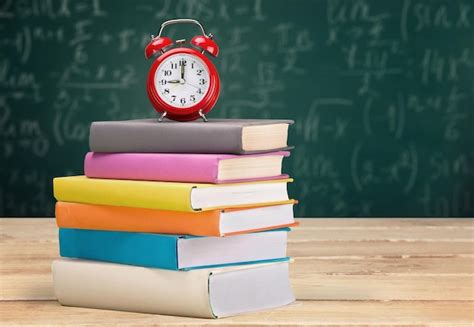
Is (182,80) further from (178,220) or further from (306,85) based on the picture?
(306,85)

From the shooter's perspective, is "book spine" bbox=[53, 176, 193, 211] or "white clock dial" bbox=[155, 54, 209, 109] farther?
"white clock dial" bbox=[155, 54, 209, 109]

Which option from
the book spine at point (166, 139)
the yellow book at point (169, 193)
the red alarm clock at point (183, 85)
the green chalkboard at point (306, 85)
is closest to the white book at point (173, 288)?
the yellow book at point (169, 193)

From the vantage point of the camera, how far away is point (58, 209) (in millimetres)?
2197

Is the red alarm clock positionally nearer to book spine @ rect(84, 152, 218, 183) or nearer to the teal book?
book spine @ rect(84, 152, 218, 183)

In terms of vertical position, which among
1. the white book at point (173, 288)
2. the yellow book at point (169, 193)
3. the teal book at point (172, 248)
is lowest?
the white book at point (173, 288)

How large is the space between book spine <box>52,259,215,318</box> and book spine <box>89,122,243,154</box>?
25cm

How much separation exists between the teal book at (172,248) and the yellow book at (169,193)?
0.23ft

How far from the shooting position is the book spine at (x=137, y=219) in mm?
1988

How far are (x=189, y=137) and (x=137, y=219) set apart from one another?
0.21m

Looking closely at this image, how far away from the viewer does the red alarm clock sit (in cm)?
218

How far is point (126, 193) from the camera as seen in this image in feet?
6.79

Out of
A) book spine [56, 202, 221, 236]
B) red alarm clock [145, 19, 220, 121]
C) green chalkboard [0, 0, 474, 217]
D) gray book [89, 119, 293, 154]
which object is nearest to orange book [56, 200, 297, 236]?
book spine [56, 202, 221, 236]

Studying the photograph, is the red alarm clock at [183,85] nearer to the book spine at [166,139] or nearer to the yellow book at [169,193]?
the book spine at [166,139]

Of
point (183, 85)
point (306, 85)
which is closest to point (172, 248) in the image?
point (183, 85)
